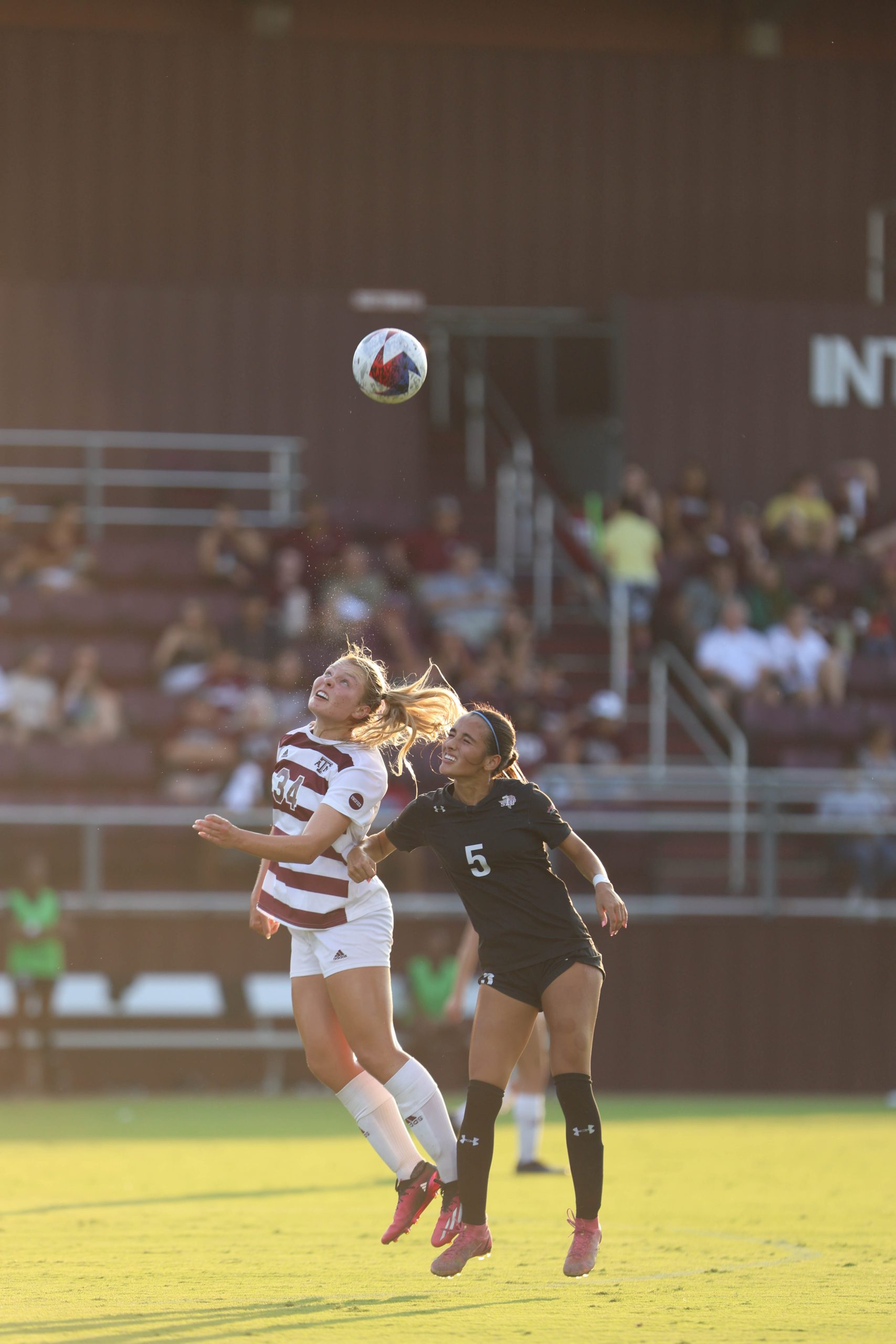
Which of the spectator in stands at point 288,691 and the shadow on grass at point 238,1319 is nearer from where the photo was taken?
the shadow on grass at point 238,1319

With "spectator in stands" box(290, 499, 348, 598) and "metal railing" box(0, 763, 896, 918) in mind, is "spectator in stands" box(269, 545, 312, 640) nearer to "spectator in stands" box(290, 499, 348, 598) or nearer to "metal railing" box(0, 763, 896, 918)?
"spectator in stands" box(290, 499, 348, 598)

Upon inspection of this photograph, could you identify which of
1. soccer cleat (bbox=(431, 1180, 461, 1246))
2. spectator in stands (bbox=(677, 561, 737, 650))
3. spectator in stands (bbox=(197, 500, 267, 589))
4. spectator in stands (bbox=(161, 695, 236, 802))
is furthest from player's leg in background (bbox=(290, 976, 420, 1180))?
spectator in stands (bbox=(677, 561, 737, 650))

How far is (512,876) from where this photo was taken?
6449mm

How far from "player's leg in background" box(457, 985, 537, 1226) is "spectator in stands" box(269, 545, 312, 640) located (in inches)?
421

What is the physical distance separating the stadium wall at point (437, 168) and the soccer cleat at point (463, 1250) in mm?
17409

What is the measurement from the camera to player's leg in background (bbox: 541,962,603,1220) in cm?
629

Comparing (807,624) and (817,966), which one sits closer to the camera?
(817,966)

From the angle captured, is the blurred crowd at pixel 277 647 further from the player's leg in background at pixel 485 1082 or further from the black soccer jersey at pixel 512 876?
the player's leg in background at pixel 485 1082

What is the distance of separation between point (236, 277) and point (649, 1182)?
1545 cm

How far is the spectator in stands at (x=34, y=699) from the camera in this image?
15961mm

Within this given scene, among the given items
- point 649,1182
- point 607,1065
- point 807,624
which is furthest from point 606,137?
point 649,1182

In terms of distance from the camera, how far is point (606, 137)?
23266 mm

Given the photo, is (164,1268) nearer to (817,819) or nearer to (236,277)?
(817,819)

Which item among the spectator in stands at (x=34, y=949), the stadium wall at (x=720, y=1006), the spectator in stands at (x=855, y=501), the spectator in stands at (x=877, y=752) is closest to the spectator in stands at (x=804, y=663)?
the spectator in stands at (x=877, y=752)
